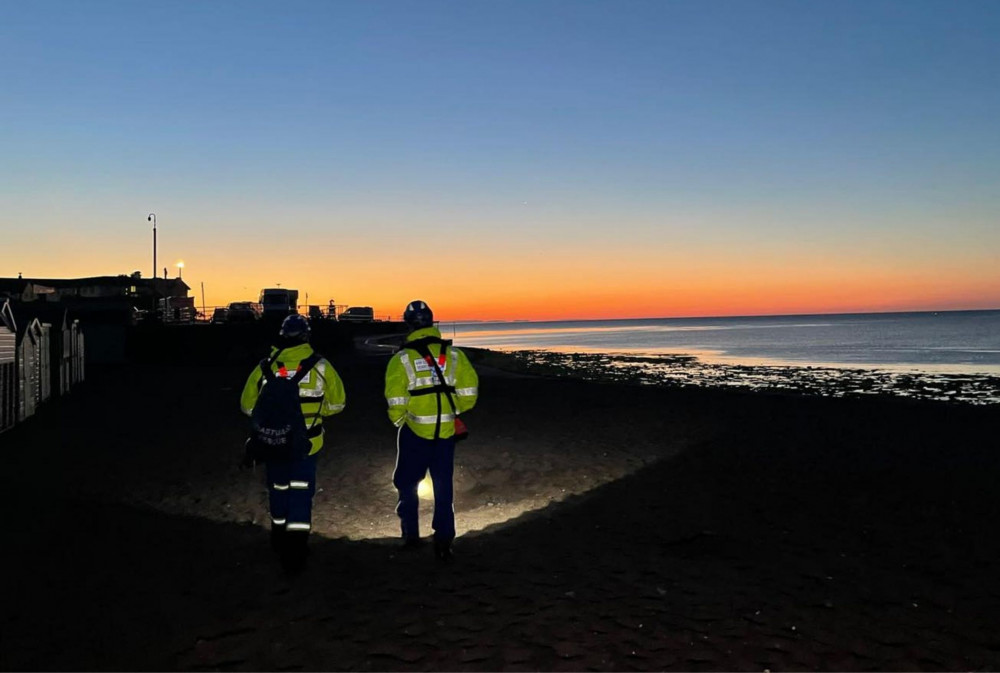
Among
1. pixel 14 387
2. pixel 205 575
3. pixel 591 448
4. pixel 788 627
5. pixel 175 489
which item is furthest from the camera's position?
pixel 14 387

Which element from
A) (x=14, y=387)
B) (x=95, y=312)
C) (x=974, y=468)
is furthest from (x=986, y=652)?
(x=95, y=312)

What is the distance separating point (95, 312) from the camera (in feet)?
137

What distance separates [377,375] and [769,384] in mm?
17350

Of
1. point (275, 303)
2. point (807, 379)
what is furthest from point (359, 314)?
point (807, 379)

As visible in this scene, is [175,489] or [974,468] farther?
[974,468]

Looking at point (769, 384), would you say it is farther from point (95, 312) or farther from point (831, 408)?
point (95, 312)

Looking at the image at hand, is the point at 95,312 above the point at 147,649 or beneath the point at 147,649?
above

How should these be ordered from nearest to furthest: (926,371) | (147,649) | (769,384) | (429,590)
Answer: (147,649), (429,590), (769,384), (926,371)

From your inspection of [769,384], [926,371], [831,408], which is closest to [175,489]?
[831,408]

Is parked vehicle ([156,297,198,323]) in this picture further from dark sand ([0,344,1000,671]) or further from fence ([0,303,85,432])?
dark sand ([0,344,1000,671])

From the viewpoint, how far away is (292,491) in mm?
5867

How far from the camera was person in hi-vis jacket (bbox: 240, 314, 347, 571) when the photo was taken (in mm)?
5812

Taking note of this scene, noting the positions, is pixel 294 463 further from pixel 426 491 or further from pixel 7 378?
pixel 7 378

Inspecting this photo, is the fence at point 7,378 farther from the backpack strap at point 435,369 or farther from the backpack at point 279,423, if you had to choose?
the backpack strap at point 435,369
